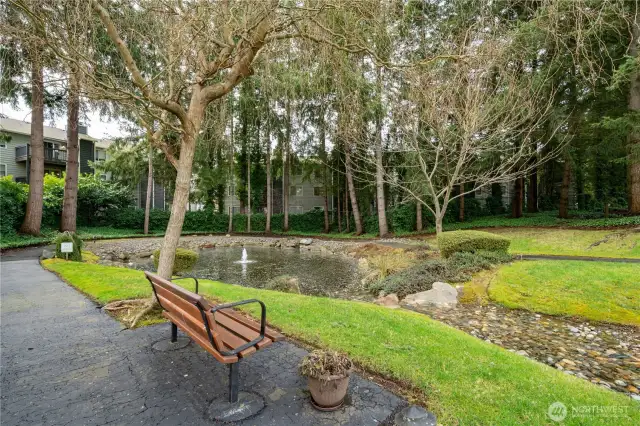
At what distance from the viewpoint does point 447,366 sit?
10.6 ft

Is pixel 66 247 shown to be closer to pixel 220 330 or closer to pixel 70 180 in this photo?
pixel 70 180

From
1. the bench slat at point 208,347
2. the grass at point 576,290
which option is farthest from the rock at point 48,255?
the grass at point 576,290

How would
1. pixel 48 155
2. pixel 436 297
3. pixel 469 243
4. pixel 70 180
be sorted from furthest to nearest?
pixel 48 155 < pixel 70 180 < pixel 469 243 < pixel 436 297

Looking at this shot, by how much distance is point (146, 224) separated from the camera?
23391mm

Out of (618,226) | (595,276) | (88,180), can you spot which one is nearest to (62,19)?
(595,276)

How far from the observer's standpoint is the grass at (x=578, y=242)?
10305mm

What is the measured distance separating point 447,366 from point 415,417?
96 cm

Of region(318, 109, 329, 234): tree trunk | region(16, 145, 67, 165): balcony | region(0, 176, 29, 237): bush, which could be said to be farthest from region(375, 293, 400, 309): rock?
region(16, 145, 67, 165): balcony

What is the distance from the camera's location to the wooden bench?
2551 mm

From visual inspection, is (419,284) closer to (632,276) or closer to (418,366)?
(632,276)

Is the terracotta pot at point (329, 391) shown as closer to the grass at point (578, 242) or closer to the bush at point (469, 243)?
the bush at point (469, 243)

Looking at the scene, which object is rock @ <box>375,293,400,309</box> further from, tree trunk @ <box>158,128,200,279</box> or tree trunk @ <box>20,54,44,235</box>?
tree trunk @ <box>20,54,44,235</box>

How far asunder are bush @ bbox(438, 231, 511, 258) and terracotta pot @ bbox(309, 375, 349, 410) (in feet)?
25.9

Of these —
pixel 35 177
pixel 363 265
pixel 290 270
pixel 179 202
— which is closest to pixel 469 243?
pixel 363 265
